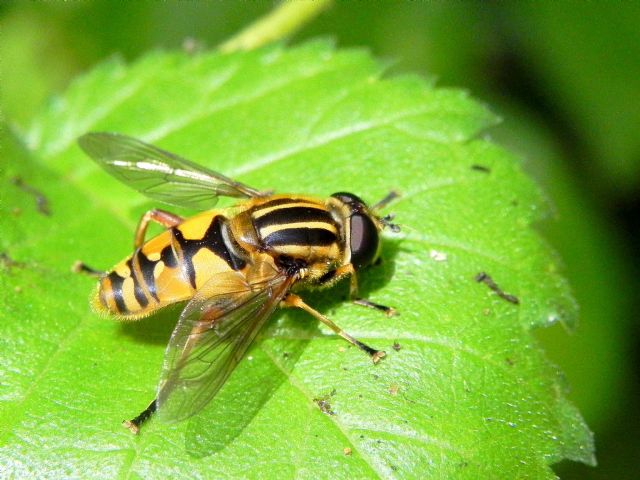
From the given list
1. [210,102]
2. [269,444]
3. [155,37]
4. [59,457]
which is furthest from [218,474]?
[155,37]

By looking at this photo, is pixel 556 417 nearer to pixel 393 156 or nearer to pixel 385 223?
pixel 385 223

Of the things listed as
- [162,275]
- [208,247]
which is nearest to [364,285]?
[208,247]

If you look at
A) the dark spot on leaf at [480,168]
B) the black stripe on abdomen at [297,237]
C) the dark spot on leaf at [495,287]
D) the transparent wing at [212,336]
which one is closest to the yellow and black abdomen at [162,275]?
the transparent wing at [212,336]

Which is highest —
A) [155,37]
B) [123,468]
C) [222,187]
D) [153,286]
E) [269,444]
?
[155,37]

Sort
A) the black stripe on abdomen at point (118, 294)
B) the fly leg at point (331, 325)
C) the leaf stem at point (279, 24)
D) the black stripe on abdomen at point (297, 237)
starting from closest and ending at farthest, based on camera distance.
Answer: the fly leg at point (331, 325)
the black stripe on abdomen at point (118, 294)
the black stripe on abdomen at point (297, 237)
the leaf stem at point (279, 24)

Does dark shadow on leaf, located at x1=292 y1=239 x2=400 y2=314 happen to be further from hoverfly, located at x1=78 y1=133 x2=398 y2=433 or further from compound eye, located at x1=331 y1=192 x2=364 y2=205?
compound eye, located at x1=331 y1=192 x2=364 y2=205

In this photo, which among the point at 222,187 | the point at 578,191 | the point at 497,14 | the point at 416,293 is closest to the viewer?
the point at 416,293

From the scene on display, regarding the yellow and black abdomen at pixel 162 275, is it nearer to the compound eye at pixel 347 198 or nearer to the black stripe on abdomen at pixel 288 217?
the black stripe on abdomen at pixel 288 217
